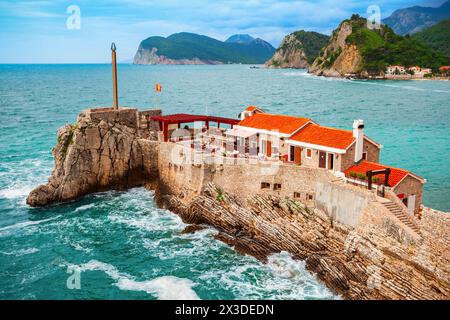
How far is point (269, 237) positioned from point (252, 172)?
583 cm

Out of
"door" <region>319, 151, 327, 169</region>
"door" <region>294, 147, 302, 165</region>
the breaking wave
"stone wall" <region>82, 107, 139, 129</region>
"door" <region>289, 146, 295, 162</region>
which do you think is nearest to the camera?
the breaking wave

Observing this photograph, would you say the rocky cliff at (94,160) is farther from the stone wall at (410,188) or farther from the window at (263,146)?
the stone wall at (410,188)

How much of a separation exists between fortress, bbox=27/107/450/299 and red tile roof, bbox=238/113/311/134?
12 cm

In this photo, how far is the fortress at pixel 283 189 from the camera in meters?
24.6

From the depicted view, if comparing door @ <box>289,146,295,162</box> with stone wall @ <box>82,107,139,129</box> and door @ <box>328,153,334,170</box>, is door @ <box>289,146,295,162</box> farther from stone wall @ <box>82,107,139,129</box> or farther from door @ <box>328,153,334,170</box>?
stone wall @ <box>82,107,139,129</box>

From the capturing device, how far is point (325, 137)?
1293 inches

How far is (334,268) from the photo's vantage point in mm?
25844

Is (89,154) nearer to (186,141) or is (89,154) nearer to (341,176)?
(186,141)

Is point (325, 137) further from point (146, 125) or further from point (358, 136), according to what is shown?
point (146, 125)

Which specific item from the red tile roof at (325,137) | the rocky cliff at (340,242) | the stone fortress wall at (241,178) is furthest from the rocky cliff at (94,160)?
the red tile roof at (325,137)

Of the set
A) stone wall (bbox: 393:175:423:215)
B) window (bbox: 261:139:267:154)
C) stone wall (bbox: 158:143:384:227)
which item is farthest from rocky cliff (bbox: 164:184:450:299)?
window (bbox: 261:139:267:154)

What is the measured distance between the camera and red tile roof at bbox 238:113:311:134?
35.3m

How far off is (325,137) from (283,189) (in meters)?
5.14
